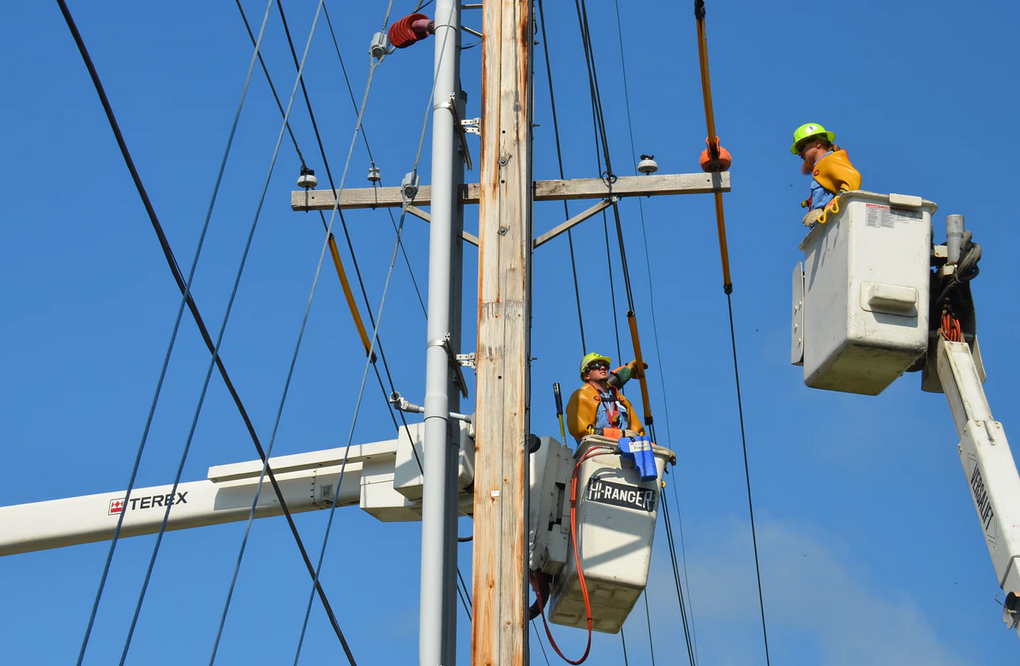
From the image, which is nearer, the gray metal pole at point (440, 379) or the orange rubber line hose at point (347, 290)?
the gray metal pole at point (440, 379)

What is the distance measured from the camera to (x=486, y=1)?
7777mm

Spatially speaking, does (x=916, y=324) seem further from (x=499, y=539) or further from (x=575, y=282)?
(x=575, y=282)

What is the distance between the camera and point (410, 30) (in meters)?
8.33

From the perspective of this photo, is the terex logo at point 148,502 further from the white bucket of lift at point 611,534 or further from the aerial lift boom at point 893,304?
the aerial lift boom at point 893,304

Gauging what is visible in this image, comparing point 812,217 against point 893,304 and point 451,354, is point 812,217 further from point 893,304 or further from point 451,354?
point 451,354

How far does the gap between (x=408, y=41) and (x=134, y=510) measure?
3503mm

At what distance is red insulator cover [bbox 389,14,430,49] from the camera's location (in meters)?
8.29

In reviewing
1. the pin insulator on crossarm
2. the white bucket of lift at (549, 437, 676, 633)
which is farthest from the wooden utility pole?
the white bucket of lift at (549, 437, 676, 633)

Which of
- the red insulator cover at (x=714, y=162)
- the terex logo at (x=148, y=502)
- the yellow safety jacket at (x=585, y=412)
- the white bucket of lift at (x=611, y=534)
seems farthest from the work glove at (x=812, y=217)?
the terex logo at (x=148, y=502)

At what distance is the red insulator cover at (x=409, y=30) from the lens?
8.29 meters

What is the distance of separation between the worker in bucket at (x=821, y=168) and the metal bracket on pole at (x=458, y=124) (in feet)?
5.85

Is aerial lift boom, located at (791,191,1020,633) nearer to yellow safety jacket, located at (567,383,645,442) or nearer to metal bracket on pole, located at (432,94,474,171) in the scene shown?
yellow safety jacket, located at (567,383,645,442)

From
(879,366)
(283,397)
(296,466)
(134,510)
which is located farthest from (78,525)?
(879,366)

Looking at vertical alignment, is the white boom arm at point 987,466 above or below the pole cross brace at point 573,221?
below
